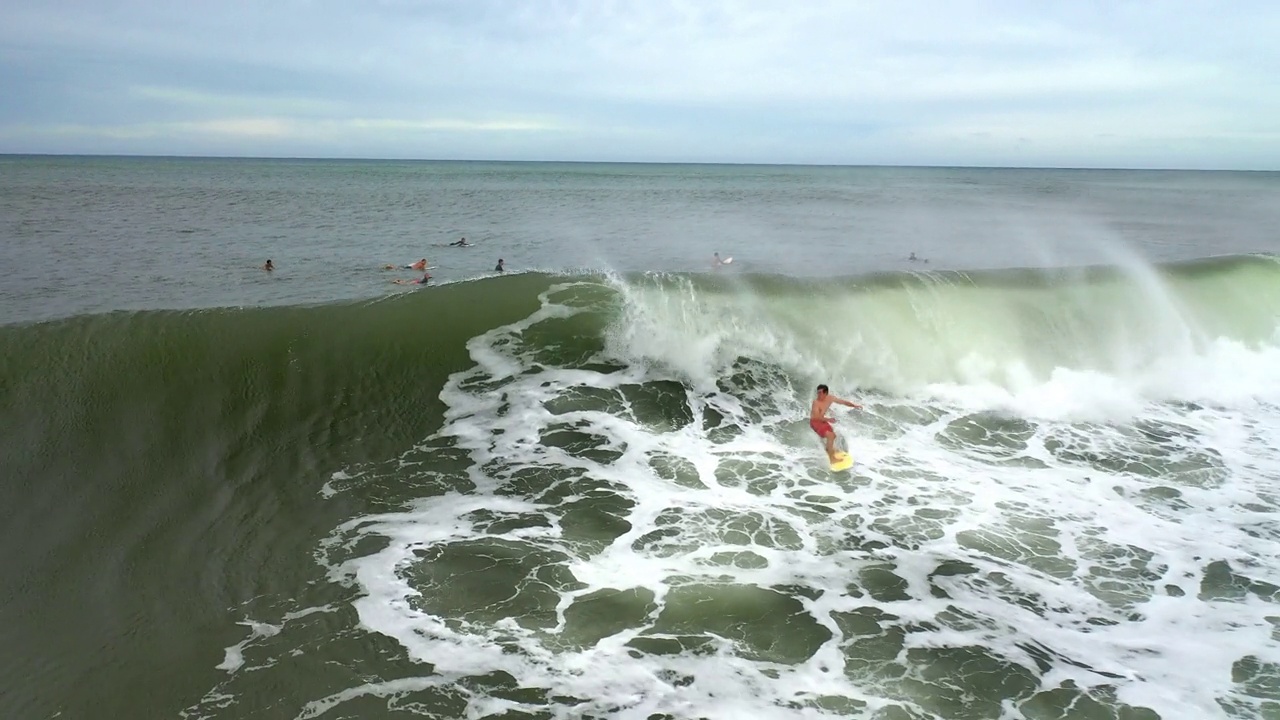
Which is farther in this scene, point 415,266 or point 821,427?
point 415,266

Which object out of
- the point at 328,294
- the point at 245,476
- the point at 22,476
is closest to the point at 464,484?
the point at 245,476

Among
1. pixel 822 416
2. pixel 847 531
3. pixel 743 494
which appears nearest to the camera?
pixel 847 531

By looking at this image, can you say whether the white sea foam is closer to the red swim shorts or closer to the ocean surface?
the ocean surface

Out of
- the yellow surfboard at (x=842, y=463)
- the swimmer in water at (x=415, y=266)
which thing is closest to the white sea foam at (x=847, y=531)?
the yellow surfboard at (x=842, y=463)

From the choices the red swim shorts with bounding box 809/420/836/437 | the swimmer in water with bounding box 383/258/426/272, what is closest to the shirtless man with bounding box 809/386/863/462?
the red swim shorts with bounding box 809/420/836/437

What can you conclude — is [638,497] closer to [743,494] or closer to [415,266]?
[743,494]

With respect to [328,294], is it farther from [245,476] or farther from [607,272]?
[245,476]

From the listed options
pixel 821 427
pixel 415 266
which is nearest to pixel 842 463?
pixel 821 427
